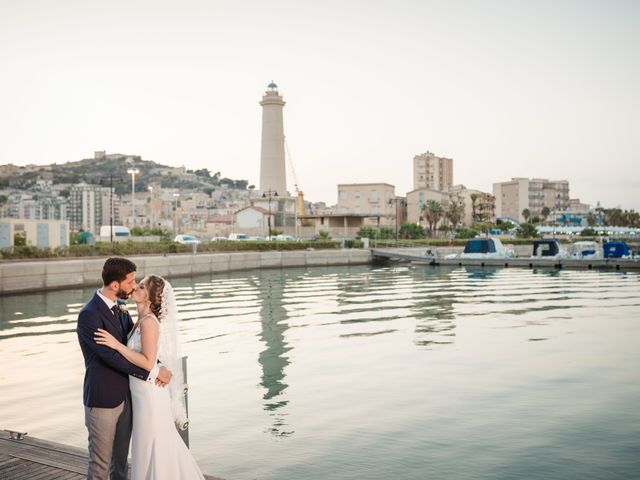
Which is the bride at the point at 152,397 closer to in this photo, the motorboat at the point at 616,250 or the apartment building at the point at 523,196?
the motorboat at the point at 616,250

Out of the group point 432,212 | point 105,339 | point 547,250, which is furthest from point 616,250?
point 105,339

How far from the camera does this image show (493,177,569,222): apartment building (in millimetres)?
180250

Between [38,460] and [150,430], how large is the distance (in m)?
2.37

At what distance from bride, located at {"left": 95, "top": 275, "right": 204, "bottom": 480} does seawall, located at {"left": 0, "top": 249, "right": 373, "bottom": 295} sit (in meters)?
31.3

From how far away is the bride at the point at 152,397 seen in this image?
15.4 feet

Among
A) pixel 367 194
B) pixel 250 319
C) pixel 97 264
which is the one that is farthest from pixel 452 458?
pixel 367 194

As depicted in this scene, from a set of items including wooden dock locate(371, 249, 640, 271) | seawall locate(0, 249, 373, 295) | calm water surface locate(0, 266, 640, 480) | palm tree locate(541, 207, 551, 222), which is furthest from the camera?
palm tree locate(541, 207, 551, 222)

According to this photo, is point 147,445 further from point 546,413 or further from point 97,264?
point 97,264

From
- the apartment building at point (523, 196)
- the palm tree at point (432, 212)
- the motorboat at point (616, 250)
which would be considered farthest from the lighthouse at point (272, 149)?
the apartment building at point (523, 196)

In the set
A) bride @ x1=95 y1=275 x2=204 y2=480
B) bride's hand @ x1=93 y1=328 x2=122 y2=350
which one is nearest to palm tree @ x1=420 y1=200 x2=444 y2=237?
bride @ x1=95 y1=275 x2=204 y2=480

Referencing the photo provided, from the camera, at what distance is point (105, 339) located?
182 inches

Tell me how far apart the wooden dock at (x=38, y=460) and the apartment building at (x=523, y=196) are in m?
182

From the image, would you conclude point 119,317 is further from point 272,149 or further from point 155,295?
point 272,149

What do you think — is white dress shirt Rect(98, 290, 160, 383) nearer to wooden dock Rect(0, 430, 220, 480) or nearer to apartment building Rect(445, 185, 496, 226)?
wooden dock Rect(0, 430, 220, 480)
